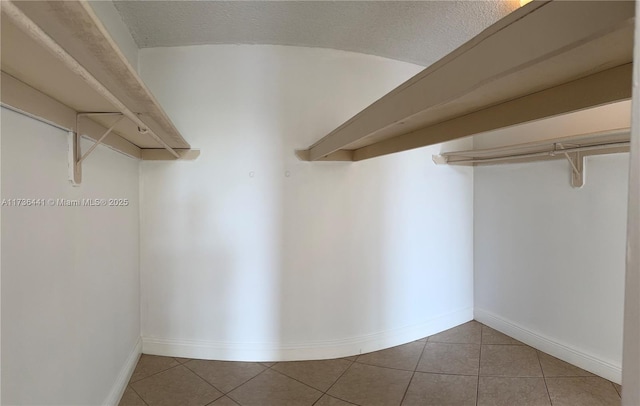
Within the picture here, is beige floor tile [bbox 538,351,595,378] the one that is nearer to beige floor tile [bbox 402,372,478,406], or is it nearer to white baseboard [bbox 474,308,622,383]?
white baseboard [bbox 474,308,622,383]

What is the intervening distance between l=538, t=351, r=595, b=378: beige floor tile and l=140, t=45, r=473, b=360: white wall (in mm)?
1344

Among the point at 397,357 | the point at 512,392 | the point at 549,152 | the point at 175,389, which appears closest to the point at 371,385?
the point at 397,357

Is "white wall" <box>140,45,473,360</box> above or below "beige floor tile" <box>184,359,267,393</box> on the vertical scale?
above

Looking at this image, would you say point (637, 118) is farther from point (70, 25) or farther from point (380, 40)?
point (380, 40)

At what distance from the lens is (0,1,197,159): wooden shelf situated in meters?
0.59

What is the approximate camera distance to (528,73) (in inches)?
27.5

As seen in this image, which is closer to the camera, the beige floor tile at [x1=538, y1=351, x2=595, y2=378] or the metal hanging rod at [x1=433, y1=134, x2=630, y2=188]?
the metal hanging rod at [x1=433, y1=134, x2=630, y2=188]

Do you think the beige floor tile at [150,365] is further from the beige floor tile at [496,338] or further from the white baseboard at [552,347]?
the white baseboard at [552,347]

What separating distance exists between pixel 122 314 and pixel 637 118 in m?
2.45

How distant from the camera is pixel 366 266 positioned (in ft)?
7.96

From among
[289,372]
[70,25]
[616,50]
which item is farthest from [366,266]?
[70,25]

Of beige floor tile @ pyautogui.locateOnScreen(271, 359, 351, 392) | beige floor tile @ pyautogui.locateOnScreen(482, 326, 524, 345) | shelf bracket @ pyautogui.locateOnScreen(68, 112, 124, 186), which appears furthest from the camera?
beige floor tile @ pyautogui.locateOnScreen(482, 326, 524, 345)

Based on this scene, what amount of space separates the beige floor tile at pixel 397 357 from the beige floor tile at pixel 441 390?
0.14 metres

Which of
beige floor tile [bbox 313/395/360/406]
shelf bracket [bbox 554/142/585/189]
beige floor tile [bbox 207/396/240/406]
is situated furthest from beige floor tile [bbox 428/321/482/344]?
beige floor tile [bbox 207/396/240/406]
